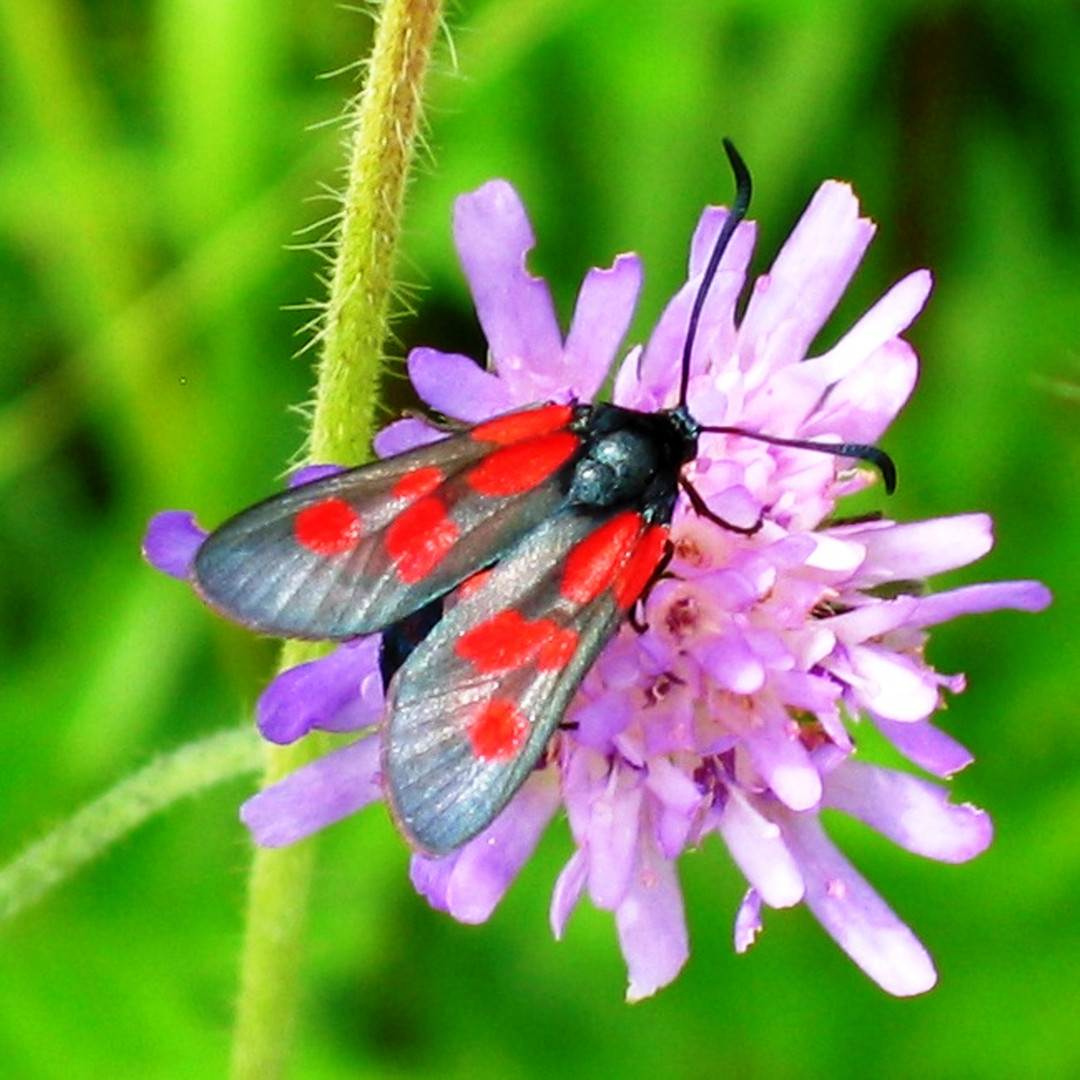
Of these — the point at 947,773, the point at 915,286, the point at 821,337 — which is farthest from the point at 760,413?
the point at 821,337

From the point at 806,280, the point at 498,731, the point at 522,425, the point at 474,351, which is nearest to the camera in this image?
the point at 498,731

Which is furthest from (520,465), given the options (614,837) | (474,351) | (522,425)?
(474,351)

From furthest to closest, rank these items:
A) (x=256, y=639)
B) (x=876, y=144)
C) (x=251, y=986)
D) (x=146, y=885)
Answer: (x=876, y=144), (x=256, y=639), (x=146, y=885), (x=251, y=986)

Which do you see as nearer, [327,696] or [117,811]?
[327,696]

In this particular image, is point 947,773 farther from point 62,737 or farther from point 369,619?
point 62,737

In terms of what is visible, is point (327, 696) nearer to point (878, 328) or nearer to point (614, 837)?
point (614, 837)

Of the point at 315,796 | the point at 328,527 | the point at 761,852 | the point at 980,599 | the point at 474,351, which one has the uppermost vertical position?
the point at 474,351

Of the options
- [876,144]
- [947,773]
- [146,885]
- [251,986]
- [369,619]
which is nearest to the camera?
[369,619]
